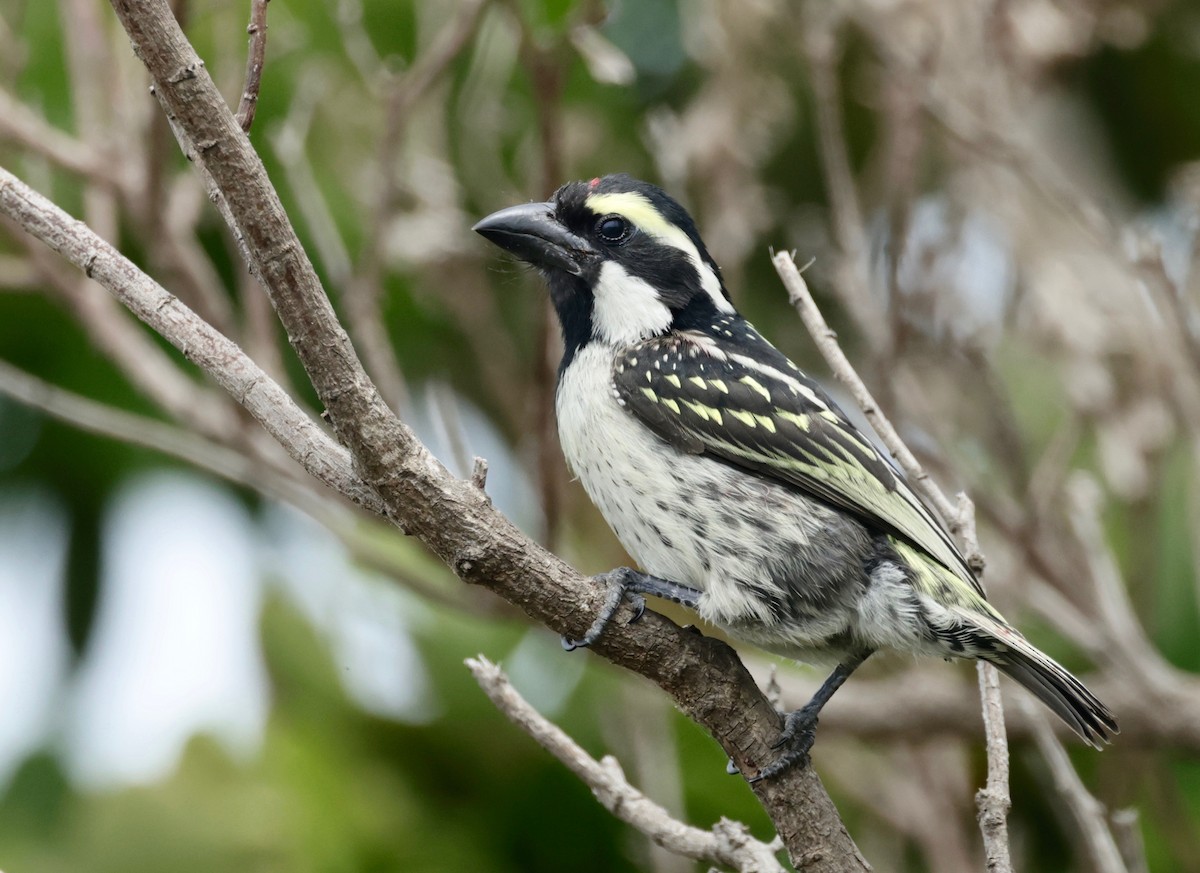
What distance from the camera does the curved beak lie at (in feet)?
11.2

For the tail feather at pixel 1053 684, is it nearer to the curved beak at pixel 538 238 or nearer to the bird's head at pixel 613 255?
the bird's head at pixel 613 255

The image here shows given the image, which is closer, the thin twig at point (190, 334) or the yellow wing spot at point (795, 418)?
the thin twig at point (190, 334)

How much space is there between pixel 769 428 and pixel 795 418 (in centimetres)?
8

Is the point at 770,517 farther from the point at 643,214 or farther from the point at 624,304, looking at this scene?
the point at 643,214

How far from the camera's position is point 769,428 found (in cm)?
312

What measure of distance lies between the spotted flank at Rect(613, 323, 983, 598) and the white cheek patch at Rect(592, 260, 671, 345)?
14 centimetres

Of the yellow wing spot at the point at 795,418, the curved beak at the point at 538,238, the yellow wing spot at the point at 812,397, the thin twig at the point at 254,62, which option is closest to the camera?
the thin twig at the point at 254,62

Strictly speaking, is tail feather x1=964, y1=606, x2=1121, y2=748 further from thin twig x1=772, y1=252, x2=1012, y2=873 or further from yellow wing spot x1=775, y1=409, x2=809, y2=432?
yellow wing spot x1=775, y1=409, x2=809, y2=432

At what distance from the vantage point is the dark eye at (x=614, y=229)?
3.51 m

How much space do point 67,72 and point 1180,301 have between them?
12.0 ft

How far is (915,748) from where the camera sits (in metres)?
4.12

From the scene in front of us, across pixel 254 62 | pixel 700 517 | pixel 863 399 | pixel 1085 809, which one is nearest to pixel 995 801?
pixel 1085 809

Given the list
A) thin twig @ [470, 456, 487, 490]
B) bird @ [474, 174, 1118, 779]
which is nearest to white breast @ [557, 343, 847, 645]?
bird @ [474, 174, 1118, 779]

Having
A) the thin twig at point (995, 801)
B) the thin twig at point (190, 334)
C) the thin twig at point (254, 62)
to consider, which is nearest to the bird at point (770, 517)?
the thin twig at point (995, 801)
